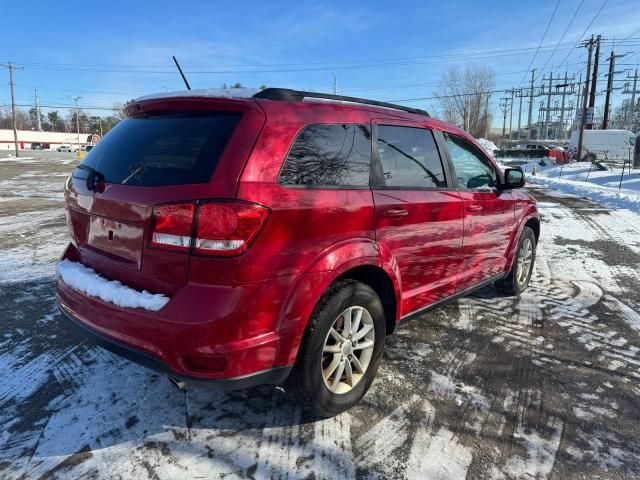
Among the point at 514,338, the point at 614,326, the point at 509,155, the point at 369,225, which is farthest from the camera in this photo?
→ the point at 509,155

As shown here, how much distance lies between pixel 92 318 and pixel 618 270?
20.6ft

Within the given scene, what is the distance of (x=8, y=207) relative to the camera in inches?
421

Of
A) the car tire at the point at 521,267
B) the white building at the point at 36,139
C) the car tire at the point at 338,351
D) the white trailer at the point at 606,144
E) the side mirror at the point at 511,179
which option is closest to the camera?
the car tire at the point at 338,351

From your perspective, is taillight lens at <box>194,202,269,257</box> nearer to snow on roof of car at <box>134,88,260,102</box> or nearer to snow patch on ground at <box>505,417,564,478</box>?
snow on roof of car at <box>134,88,260,102</box>

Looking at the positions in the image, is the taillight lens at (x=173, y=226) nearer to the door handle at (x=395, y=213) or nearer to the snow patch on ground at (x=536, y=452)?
the door handle at (x=395, y=213)

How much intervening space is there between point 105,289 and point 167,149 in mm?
804

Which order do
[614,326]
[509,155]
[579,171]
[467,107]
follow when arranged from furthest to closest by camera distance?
[467,107] < [509,155] < [579,171] < [614,326]

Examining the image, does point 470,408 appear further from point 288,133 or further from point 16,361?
point 16,361

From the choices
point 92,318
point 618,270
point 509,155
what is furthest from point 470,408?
point 509,155

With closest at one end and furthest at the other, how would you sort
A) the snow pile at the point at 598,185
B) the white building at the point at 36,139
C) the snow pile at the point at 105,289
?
the snow pile at the point at 105,289 → the snow pile at the point at 598,185 → the white building at the point at 36,139

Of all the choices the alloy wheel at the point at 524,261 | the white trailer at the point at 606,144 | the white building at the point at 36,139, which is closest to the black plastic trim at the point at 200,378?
the alloy wheel at the point at 524,261

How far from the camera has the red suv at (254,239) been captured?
7.00 ft

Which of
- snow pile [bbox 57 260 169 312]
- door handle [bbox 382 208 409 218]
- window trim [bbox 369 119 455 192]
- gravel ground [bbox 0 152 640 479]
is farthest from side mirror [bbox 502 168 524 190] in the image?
snow pile [bbox 57 260 169 312]

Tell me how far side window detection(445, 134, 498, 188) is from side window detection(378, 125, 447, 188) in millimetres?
278
